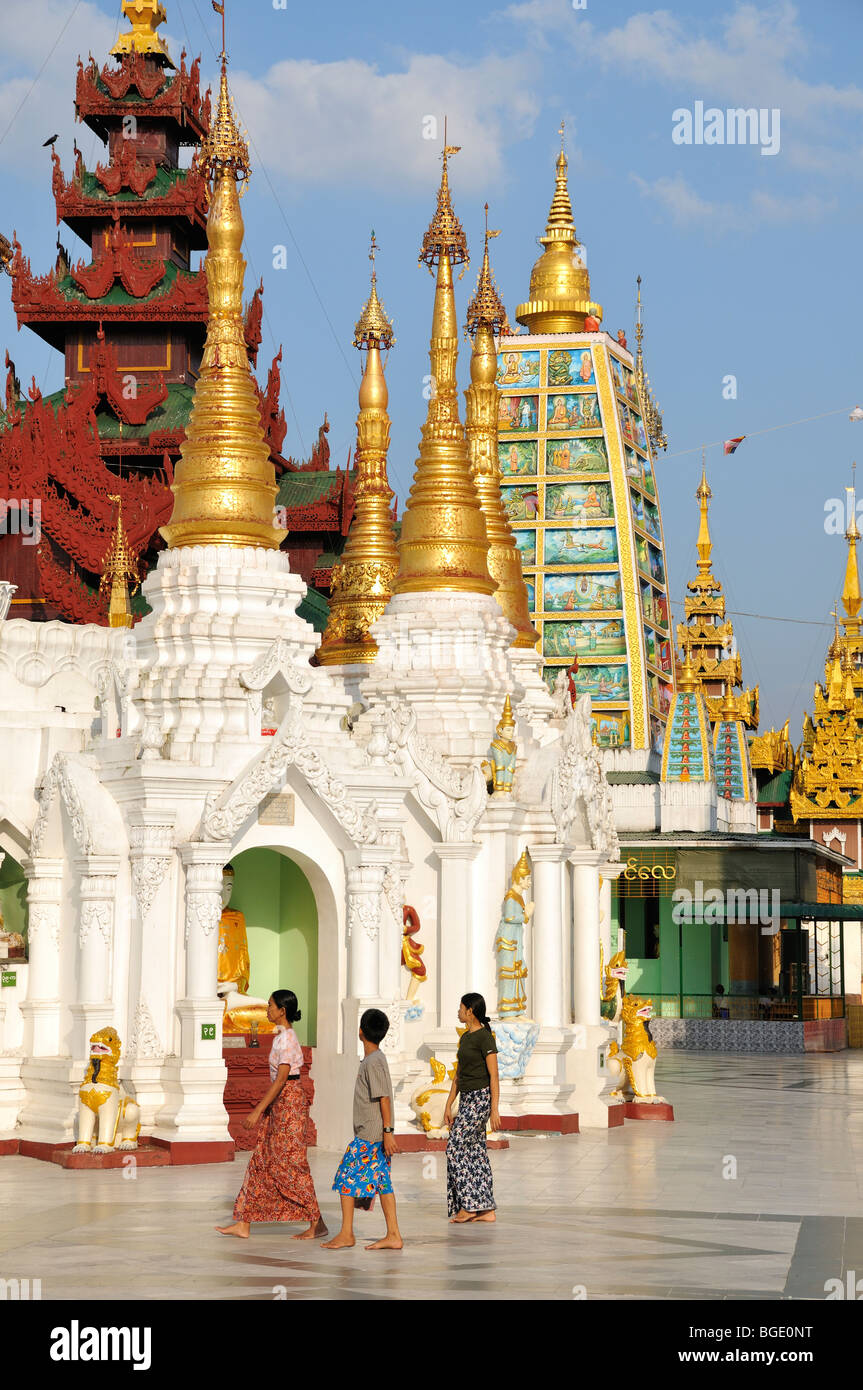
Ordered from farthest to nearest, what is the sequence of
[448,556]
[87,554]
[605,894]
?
[87,554], [605,894], [448,556]

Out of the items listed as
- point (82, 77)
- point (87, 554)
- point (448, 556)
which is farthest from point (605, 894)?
point (82, 77)

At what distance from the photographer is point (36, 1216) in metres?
15.3

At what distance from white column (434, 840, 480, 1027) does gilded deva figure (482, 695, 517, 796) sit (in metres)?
0.80

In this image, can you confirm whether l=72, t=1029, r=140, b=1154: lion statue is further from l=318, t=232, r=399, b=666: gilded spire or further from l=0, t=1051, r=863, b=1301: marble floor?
l=318, t=232, r=399, b=666: gilded spire

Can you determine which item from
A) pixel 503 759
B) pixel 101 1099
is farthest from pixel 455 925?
pixel 101 1099

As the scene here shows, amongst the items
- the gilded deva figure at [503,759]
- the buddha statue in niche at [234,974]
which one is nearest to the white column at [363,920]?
the buddha statue in niche at [234,974]

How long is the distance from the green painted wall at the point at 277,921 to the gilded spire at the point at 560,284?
3959cm

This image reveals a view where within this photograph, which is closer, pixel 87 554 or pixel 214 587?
pixel 214 587

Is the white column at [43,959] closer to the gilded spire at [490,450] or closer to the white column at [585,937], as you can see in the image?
the white column at [585,937]

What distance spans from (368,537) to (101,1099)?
12706mm

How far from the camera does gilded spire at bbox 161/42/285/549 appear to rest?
73.3 ft

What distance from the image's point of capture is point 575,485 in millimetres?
59531
